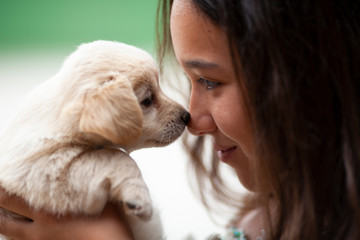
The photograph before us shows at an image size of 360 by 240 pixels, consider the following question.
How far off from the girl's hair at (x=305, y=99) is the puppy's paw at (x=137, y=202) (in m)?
0.33

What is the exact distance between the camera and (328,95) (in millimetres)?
1030

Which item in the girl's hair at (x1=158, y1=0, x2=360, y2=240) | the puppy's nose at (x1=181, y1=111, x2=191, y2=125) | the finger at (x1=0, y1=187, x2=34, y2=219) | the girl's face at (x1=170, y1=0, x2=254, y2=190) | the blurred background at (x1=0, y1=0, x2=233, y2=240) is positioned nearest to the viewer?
the girl's hair at (x1=158, y1=0, x2=360, y2=240)

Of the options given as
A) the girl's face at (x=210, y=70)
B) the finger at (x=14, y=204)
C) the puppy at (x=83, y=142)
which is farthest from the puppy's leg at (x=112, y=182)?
the girl's face at (x=210, y=70)

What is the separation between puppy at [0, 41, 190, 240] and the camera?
46.8 inches

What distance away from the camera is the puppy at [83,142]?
3.90 feet

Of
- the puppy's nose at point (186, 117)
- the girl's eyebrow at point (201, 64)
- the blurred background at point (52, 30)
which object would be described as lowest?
the blurred background at point (52, 30)

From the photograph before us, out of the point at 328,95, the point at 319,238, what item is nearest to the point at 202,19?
the point at 328,95

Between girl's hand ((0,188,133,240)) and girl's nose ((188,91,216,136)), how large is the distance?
400 millimetres

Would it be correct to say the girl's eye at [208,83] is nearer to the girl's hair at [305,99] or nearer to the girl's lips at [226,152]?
the girl's hair at [305,99]

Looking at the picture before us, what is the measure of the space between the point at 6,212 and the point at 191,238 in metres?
1.16

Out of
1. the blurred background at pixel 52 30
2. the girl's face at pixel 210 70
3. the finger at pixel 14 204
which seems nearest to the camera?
the girl's face at pixel 210 70

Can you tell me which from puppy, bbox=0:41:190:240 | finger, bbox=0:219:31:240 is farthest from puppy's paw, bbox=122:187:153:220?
finger, bbox=0:219:31:240

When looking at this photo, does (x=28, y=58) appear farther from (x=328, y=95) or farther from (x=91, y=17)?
(x=328, y=95)

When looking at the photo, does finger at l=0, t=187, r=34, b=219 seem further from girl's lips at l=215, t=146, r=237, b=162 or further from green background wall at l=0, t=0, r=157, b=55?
green background wall at l=0, t=0, r=157, b=55
